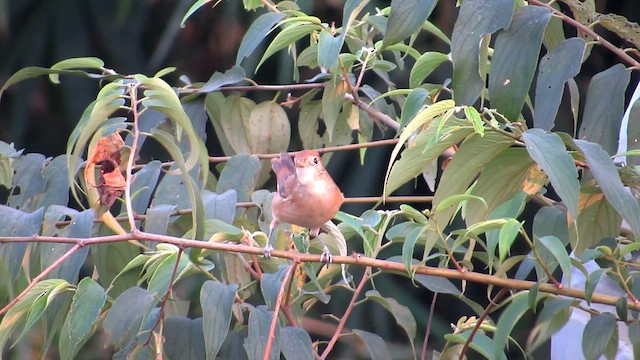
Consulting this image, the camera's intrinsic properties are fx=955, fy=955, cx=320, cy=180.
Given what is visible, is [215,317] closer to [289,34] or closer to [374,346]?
[374,346]

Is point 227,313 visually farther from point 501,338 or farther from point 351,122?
point 351,122

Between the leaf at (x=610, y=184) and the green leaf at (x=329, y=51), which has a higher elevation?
the green leaf at (x=329, y=51)

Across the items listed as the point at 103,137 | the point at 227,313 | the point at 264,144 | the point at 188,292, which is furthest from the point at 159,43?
the point at 227,313

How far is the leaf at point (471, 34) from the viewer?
788 mm

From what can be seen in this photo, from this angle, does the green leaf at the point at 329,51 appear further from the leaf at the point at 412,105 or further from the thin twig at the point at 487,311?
the thin twig at the point at 487,311

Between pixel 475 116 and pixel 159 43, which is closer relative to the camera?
pixel 475 116

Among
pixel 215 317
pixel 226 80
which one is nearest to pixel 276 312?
A: pixel 215 317

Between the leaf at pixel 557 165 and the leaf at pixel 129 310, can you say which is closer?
the leaf at pixel 557 165

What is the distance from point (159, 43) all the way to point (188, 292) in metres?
0.87

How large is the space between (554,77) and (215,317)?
0.36 metres

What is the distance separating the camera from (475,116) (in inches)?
28.5

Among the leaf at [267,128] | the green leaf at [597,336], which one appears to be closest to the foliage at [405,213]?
the green leaf at [597,336]


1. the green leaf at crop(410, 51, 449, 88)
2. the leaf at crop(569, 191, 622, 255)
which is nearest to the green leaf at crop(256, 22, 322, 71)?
the green leaf at crop(410, 51, 449, 88)

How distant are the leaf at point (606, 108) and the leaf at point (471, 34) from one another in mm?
147
